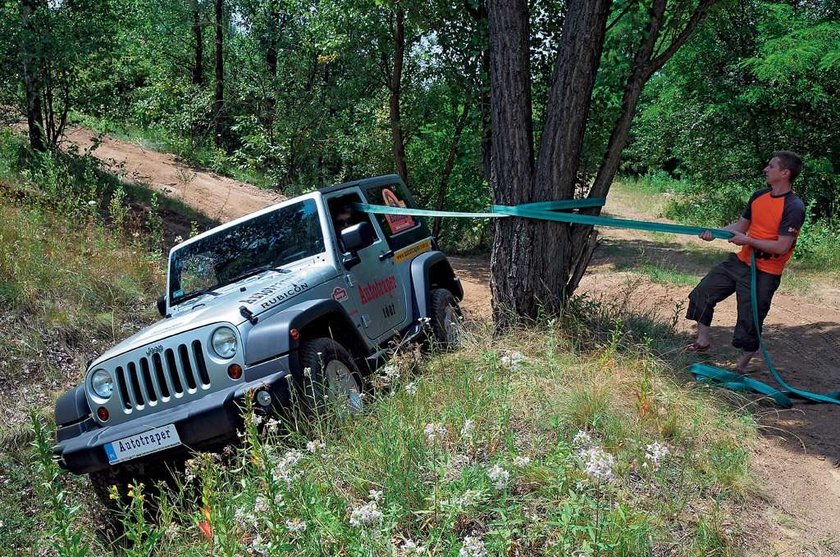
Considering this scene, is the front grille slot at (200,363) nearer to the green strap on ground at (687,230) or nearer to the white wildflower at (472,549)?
the white wildflower at (472,549)

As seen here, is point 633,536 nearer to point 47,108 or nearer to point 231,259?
point 231,259

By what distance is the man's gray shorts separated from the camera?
227 inches

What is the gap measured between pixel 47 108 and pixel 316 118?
22.9 feet

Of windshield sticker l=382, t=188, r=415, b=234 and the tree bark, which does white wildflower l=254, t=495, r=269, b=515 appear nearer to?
windshield sticker l=382, t=188, r=415, b=234

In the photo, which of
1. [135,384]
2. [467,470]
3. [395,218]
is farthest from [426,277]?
[467,470]

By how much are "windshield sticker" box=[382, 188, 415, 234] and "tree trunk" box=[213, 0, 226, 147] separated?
16267mm

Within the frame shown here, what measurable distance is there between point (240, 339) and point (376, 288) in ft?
5.79

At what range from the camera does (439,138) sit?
1470cm

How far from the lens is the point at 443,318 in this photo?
639 cm

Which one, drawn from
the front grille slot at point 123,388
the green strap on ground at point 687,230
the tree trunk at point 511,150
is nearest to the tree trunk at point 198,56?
the tree trunk at point 511,150

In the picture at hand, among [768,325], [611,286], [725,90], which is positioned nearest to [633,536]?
[768,325]

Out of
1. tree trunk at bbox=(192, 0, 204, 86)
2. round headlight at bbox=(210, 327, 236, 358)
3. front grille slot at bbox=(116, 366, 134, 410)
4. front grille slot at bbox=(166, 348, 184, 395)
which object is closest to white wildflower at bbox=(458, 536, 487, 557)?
round headlight at bbox=(210, 327, 236, 358)

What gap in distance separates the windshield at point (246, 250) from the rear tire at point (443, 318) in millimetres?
1315

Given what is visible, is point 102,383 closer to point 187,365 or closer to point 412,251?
point 187,365
